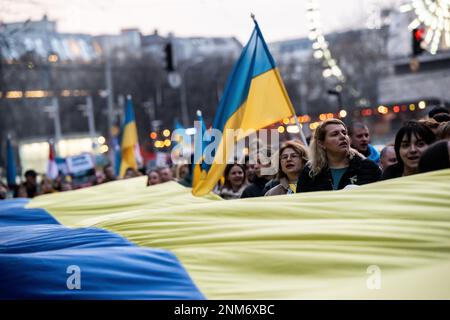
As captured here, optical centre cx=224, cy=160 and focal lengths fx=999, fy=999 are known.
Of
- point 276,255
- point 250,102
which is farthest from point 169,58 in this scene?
point 276,255

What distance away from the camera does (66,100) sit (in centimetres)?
8738

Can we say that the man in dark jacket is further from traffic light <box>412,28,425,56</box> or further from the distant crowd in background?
traffic light <box>412,28,425,56</box>

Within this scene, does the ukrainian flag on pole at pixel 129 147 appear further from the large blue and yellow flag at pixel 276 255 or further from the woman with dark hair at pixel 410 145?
the large blue and yellow flag at pixel 276 255

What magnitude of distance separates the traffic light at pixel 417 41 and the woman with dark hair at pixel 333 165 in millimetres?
16846

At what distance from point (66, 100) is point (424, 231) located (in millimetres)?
84152

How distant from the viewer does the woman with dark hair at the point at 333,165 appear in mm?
7449

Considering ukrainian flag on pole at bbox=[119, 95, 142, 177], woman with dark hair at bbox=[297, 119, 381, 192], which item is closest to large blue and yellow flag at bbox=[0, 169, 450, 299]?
woman with dark hair at bbox=[297, 119, 381, 192]

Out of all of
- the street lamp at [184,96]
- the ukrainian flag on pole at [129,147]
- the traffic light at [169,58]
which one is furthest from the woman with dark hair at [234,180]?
the street lamp at [184,96]

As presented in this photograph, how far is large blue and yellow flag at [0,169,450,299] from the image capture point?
4.44 metres

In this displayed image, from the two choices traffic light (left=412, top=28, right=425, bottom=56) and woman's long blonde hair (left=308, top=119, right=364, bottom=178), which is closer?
woman's long blonde hair (left=308, top=119, right=364, bottom=178)

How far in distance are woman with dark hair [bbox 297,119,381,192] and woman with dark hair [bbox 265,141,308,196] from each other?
778 millimetres

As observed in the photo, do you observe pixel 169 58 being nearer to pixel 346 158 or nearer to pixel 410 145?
pixel 346 158

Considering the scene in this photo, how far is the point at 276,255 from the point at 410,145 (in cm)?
231
